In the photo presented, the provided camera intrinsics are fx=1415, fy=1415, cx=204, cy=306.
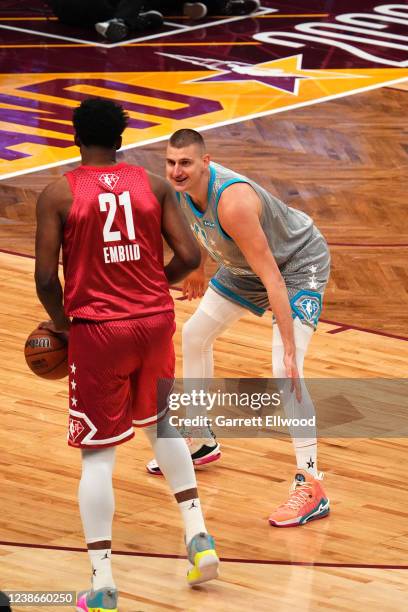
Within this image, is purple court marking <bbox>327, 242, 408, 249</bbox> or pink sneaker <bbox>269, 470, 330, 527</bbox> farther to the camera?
purple court marking <bbox>327, 242, 408, 249</bbox>

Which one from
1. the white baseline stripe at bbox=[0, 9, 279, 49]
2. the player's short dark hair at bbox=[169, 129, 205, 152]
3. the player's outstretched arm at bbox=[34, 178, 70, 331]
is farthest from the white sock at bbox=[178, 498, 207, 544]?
the white baseline stripe at bbox=[0, 9, 279, 49]

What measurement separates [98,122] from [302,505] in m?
1.68

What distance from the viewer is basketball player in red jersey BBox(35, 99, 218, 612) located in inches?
166

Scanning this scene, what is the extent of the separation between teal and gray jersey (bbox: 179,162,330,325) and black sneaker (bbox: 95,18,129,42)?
32.1 feet

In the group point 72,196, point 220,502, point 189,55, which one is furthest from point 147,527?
point 189,55

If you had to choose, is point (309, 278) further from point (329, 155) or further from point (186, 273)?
point (329, 155)

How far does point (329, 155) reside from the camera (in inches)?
424

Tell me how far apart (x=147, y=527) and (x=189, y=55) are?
9922 millimetres

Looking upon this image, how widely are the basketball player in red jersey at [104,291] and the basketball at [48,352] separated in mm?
61

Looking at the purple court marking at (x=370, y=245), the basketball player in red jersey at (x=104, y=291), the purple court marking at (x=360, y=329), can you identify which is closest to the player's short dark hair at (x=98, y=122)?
the basketball player in red jersey at (x=104, y=291)

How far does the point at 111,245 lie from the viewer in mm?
4246

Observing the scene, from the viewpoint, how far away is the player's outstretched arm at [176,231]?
434cm

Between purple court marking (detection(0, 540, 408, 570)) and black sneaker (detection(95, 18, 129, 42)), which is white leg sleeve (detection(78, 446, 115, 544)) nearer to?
purple court marking (detection(0, 540, 408, 570))

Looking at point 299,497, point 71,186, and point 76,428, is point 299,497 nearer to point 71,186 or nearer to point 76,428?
point 76,428
